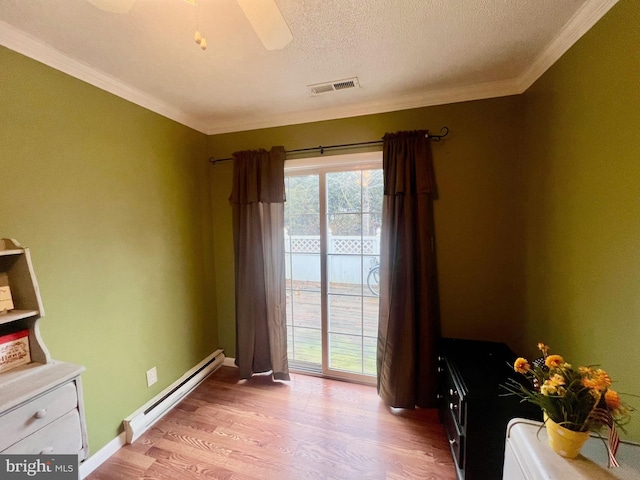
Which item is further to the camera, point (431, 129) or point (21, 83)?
→ point (431, 129)

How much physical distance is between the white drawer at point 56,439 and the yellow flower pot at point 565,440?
194 cm

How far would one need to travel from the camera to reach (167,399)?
2057mm

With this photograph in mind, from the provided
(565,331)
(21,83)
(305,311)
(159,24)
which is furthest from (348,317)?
(21,83)

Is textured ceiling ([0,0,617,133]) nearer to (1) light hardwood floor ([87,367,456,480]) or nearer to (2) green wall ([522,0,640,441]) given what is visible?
(2) green wall ([522,0,640,441])

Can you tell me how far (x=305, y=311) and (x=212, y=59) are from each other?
6.76 feet

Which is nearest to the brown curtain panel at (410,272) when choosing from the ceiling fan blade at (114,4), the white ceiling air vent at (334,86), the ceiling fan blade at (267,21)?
the white ceiling air vent at (334,86)

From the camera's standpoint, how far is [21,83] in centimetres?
129

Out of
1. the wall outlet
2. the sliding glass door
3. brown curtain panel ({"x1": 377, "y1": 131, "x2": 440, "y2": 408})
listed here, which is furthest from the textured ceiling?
the wall outlet

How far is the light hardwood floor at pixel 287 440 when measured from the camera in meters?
1.58

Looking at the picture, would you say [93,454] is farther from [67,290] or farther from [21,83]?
[21,83]

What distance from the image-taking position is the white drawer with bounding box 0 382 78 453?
100 cm

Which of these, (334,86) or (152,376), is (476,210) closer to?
(334,86)

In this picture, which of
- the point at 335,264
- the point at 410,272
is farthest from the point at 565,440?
the point at 335,264

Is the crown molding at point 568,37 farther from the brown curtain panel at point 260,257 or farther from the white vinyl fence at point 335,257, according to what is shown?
the brown curtain panel at point 260,257
